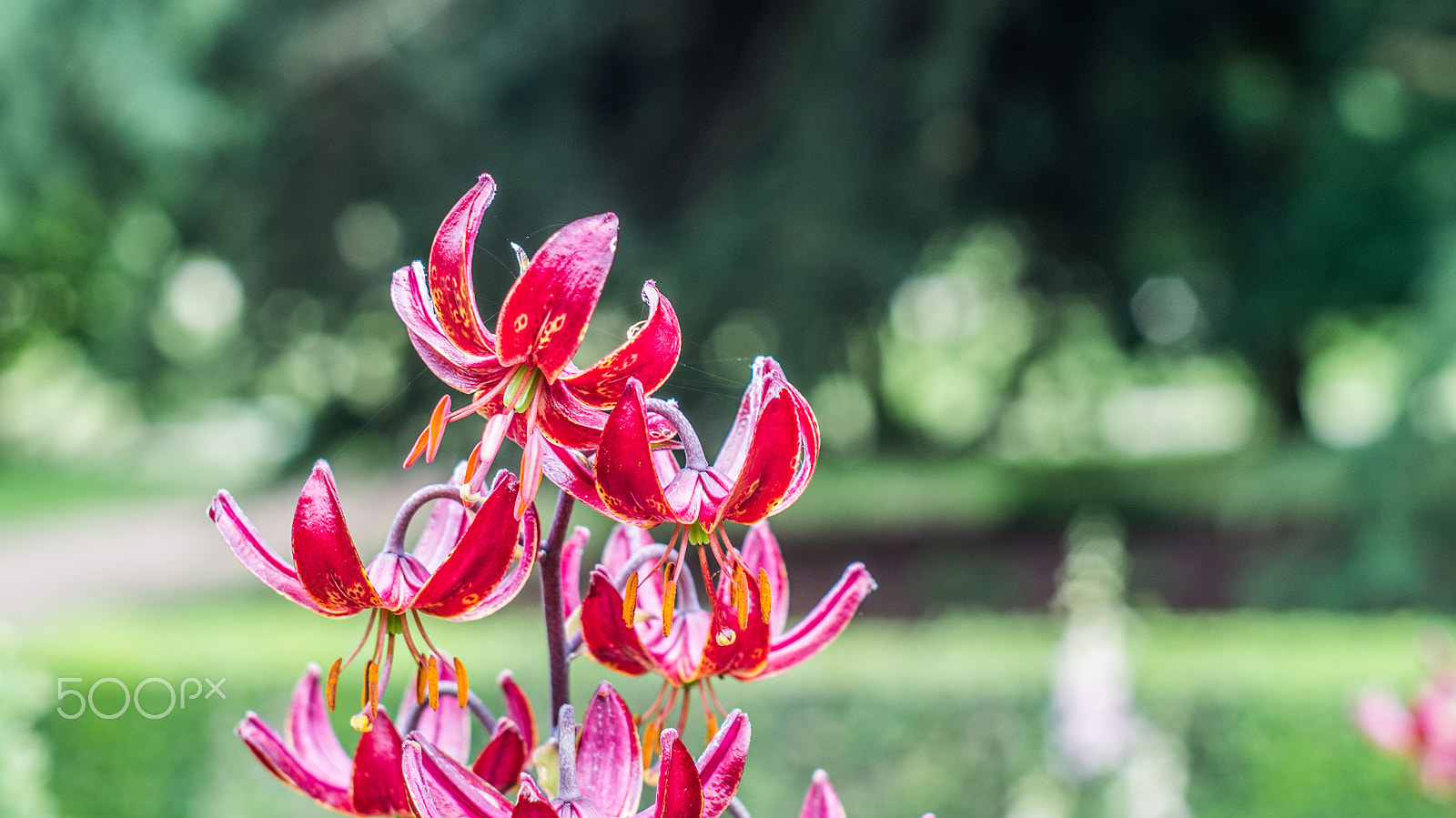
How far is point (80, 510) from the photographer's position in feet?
45.3

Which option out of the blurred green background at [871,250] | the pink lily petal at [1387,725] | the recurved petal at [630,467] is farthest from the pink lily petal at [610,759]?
the blurred green background at [871,250]

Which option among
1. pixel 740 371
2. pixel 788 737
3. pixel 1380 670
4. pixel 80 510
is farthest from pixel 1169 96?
pixel 80 510

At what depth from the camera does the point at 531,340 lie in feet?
1.81

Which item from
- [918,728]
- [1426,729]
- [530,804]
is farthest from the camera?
[918,728]

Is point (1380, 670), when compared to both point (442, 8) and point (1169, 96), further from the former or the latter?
point (442, 8)

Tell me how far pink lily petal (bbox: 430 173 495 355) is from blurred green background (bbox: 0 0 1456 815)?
8.70 ft

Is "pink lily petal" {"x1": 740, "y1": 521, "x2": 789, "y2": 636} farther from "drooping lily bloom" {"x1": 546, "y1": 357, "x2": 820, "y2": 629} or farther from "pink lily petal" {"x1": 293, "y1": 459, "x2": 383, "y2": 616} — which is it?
"pink lily petal" {"x1": 293, "y1": 459, "x2": 383, "y2": 616}

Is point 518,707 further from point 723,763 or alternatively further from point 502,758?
point 723,763

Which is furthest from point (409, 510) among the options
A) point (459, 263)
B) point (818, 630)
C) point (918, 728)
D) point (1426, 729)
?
point (918, 728)

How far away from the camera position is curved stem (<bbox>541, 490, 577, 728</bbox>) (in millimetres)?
627

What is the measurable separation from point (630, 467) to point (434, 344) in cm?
13

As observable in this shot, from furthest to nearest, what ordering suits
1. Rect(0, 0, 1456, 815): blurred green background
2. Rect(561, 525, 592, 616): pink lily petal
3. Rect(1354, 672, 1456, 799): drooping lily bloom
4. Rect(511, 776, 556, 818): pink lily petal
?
Rect(0, 0, 1456, 815): blurred green background < Rect(1354, 672, 1456, 799): drooping lily bloom < Rect(561, 525, 592, 616): pink lily petal < Rect(511, 776, 556, 818): pink lily petal

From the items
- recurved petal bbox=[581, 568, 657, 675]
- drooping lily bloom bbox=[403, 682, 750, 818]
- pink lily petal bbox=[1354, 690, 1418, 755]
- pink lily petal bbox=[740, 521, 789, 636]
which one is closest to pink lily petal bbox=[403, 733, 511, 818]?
drooping lily bloom bbox=[403, 682, 750, 818]

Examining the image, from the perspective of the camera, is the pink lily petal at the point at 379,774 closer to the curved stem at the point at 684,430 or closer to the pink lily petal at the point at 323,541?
the pink lily petal at the point at 323,541
